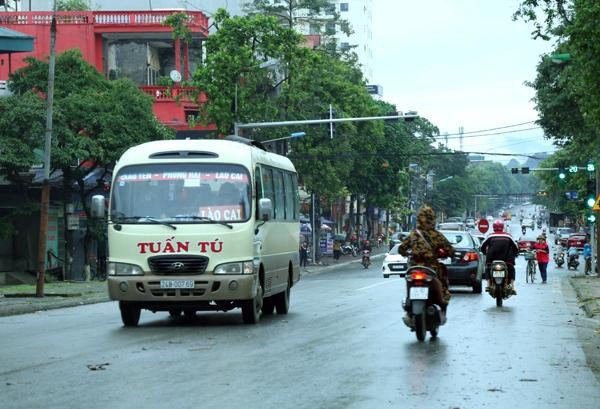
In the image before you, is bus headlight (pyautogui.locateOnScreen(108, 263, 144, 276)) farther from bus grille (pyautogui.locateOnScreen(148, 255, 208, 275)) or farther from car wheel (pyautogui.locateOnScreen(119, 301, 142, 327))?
car wheel (pyautogui.locateOnScreen(119, 301, 142, 327))

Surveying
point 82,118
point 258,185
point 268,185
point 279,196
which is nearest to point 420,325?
point 258,185

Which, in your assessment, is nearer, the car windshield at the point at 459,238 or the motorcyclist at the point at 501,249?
the motorcyclist at the point at 501,249

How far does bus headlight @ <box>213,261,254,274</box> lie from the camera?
18.9m

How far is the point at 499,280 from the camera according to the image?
24.3 meters

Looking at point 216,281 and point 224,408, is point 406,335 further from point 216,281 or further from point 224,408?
point 224,408

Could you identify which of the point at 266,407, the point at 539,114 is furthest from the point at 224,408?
the point at 539,114

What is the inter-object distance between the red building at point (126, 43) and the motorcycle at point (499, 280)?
38.5 m

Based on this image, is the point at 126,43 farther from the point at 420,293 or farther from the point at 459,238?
the point at 420,293

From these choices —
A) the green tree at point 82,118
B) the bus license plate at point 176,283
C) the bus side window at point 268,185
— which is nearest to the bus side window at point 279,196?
the bus side window at point 268,185

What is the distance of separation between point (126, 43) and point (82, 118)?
17.9m

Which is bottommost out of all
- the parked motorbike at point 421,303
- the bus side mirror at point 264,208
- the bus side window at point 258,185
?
the parked motorbike at point 421,303

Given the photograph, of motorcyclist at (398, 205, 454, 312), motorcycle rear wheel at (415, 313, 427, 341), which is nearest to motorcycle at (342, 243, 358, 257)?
motorcyclist at (398, 205, 454, 312)

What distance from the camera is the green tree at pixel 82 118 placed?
46.3 m

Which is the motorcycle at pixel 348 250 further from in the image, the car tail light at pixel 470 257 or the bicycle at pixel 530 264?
the car tail light at pixel 470 257
